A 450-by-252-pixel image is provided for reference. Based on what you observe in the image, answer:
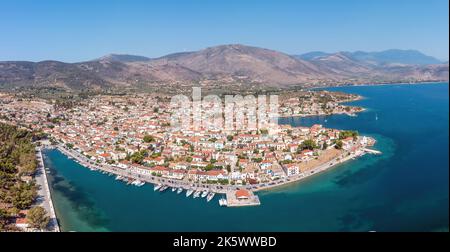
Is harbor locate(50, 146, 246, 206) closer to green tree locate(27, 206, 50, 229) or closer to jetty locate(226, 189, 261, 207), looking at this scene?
jetty locate(226, 189, 261, 207)

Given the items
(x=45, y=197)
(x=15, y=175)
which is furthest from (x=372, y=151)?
(x=15, y=175)

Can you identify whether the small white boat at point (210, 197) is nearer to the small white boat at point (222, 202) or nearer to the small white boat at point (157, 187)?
the small white boat at point (222, 202)

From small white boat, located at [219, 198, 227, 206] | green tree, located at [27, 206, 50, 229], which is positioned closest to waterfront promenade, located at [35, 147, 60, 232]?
green tree, located at [27, 206, 50, 229]

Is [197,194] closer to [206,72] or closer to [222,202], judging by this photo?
[222,202]

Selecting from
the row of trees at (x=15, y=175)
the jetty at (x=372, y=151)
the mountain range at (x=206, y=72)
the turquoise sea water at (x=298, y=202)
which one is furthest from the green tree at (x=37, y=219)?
the mountain range at (x=206, y=72)
